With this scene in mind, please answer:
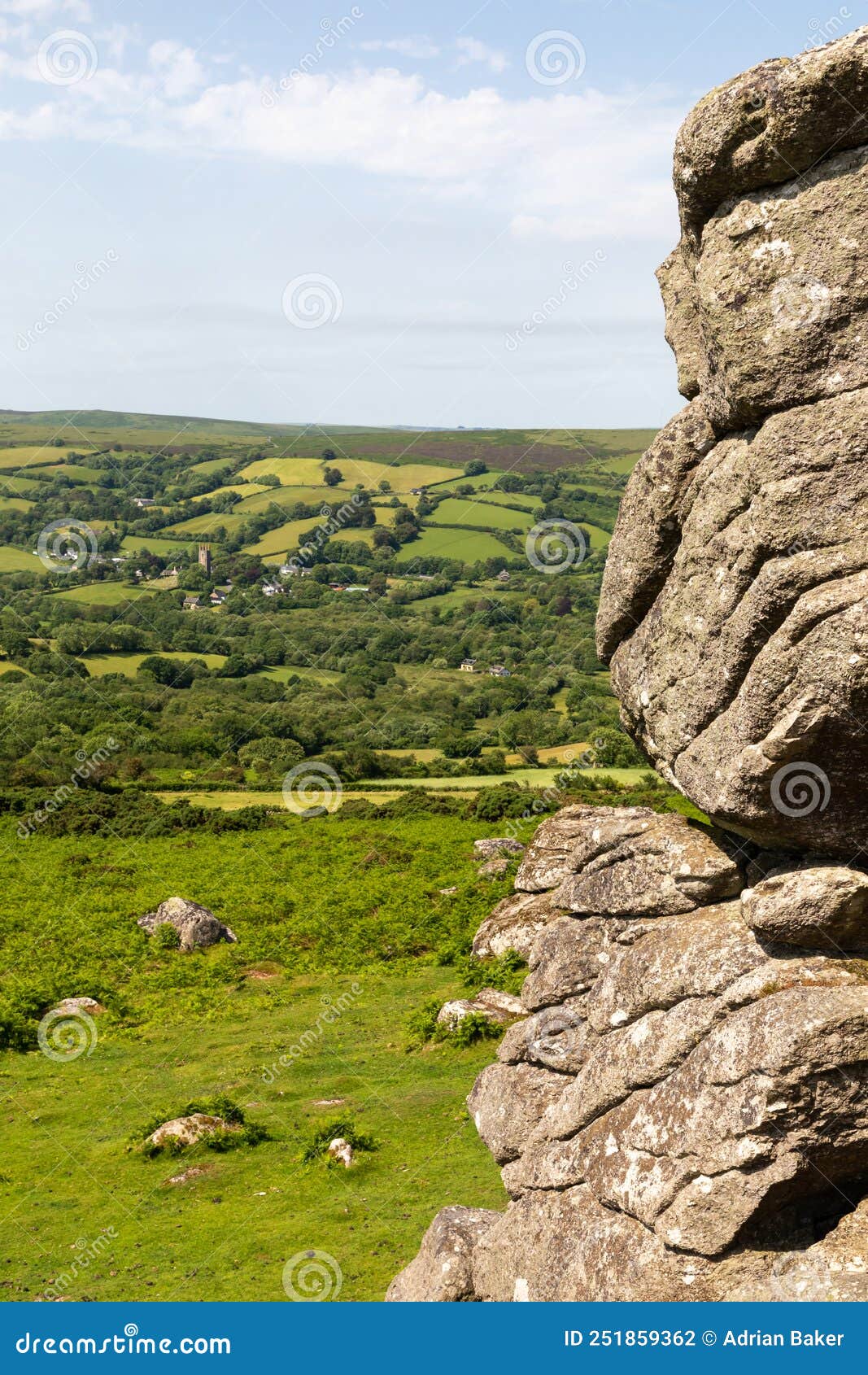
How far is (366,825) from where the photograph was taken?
6072 cm

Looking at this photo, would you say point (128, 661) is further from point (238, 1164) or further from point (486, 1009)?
point (238, 1164)

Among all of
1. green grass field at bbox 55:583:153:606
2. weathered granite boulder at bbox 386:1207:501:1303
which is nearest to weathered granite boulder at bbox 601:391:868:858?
weathered granite boulder at bbox 386:1207:501:1303

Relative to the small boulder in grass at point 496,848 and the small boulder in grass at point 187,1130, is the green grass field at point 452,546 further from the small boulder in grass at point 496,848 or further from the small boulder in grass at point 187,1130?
the small boulder in grass at point 187,1130

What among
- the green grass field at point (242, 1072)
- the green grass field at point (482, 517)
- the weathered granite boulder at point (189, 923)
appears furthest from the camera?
the green grass field at point (482, 517)

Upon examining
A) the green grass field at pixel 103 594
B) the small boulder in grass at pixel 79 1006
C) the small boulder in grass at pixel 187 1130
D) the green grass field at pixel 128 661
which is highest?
the small boulder in grass at pixel 187 1130

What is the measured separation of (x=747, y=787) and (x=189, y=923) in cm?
3180

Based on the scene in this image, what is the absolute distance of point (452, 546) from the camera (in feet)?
604

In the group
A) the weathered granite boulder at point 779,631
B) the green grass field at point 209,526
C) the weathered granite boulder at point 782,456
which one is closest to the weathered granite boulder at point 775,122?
the weathered granite boulder at point 782,456

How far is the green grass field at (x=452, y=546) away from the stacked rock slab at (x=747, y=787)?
535 feet

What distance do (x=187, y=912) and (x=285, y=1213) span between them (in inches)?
831

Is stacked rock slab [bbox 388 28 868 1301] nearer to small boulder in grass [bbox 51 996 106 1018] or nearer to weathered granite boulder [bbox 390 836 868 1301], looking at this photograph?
weathered granite boulder [bbox 390 836 868 1301]

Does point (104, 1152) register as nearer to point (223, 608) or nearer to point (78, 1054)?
point (78, 1054)

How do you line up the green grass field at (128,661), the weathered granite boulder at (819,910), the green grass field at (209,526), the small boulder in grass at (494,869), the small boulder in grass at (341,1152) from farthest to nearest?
the green grass field at (209,526)
the green grass field at (128,661)
the small boulder in grass at (494,869)
the small boulder in grass at (341,1152)
the weathered granite boulder at (819,910)

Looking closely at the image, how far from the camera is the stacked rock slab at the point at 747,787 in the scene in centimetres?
1176
